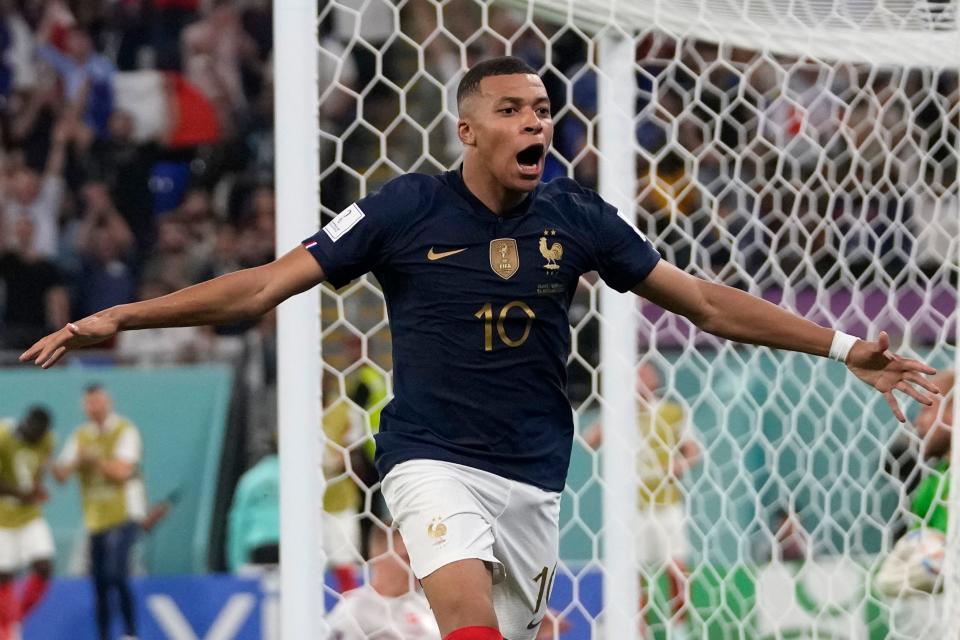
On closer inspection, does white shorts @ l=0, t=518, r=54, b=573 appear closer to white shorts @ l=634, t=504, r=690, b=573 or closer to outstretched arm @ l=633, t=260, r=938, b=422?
white shorts @ l=634, t=504, r=690, b=573

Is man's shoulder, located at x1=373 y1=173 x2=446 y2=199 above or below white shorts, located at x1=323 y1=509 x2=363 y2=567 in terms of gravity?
above

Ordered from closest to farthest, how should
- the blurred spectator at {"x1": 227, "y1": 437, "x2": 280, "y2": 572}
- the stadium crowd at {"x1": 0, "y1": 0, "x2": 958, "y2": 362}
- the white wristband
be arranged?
the white wristband
the blurred spectator at {"x1": 227, "y1": 437, "x2": 280, "y2": 572}
the stadium crowd at {"x1": 0, "y1": 0, "x2": 958, "y2": 362}

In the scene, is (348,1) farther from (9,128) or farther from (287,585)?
(287,585)

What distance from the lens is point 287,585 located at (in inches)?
148

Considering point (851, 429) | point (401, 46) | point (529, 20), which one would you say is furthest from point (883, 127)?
point (401, 46)

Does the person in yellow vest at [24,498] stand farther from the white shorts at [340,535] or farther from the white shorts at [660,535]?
the white shorts at [660,535]

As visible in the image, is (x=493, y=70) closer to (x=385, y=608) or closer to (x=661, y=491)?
(x=385, y=608)

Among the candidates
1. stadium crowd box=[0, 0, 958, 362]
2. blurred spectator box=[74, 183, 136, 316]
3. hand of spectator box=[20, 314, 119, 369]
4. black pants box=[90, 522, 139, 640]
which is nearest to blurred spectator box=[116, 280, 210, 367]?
stadium crowd box=[0, 0, 958, 362]

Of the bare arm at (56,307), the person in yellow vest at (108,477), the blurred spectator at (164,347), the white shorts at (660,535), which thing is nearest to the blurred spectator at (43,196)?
the bare arm at (56,307)

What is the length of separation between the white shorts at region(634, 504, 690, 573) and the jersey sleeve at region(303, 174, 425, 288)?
6.73 ft

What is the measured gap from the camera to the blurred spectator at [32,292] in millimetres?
8578

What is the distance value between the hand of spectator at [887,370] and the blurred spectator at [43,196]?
6689 millimetres

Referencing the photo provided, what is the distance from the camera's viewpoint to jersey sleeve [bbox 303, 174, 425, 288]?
3107 mm

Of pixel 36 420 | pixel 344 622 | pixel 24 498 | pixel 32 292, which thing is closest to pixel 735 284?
pixel 344 622
